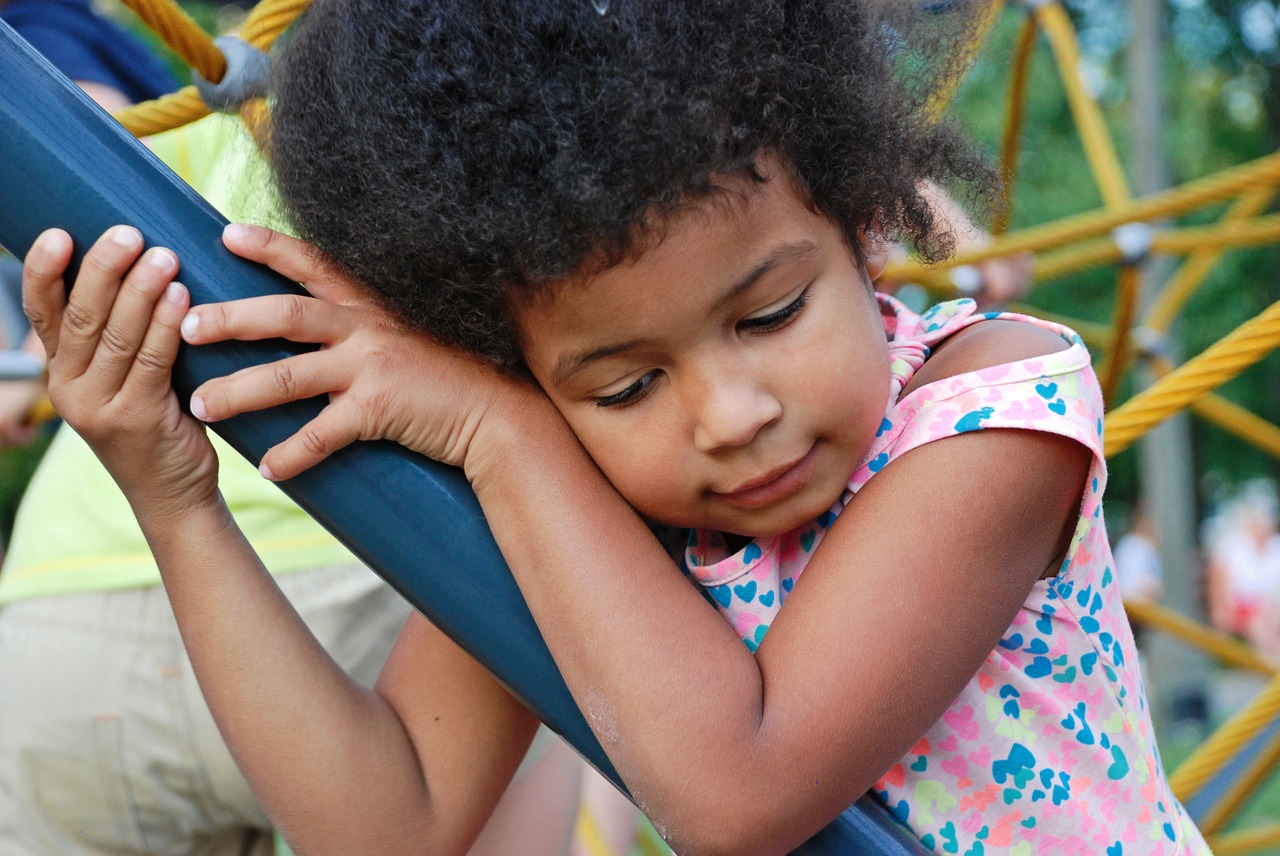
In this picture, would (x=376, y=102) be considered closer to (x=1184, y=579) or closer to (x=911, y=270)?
(x=911, y=270)

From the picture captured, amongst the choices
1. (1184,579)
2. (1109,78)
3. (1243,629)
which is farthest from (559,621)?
(1109,78)

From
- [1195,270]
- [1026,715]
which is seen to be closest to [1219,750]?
[1026,715]

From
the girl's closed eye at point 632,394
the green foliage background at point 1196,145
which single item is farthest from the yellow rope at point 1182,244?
the green foliage background at point 1196,145

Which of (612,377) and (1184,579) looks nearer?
(612,377)

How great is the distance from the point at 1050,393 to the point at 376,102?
0.44m

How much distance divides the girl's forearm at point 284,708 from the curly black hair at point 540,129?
0.21 metres

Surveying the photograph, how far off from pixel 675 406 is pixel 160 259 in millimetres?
298

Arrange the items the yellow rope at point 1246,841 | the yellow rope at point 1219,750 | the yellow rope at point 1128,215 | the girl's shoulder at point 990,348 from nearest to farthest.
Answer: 1. the girl's shoulder at point 990,348
2. the yellow rope at point 1219,750
3. the yellow rope at point 1128,215
4. the yellow rope at point 1246,841

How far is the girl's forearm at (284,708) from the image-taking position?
834 millimetres

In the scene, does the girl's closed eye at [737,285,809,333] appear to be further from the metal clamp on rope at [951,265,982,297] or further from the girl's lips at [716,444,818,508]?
the metal clamp on rope at [951,265,982,297]

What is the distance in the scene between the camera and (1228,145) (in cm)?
1228

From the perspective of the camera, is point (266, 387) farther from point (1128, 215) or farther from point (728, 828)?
point (1128, 215)

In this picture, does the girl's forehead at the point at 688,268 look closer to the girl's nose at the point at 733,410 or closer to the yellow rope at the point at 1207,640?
the girl's nose at the point at 733,410

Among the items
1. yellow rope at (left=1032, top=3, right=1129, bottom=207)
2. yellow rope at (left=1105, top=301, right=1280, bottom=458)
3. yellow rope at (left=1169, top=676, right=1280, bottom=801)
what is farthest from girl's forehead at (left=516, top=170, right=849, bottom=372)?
yellow rope at (left=1032, top=3, right=1129, bottom=207)
